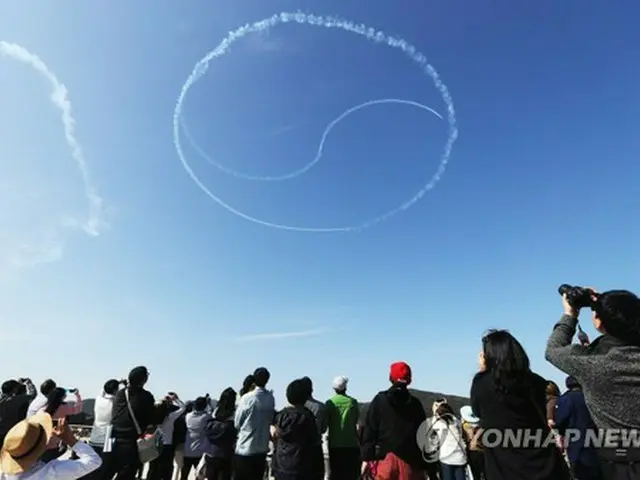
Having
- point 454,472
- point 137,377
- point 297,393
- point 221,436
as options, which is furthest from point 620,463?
point 221,436

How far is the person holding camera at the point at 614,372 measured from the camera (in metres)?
2.40

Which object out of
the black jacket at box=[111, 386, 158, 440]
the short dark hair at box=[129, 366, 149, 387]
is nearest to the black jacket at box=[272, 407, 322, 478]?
the black jacket at box=[111, 386, 158, 440]

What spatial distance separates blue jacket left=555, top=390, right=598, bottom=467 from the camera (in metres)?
4.82

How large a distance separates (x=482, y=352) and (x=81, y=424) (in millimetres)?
17701

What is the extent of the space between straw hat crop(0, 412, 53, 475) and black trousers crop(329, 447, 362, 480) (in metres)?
4.83

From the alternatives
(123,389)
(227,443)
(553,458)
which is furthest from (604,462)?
(227,443)

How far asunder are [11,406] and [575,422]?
26.6 feet

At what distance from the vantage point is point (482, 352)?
142 inches

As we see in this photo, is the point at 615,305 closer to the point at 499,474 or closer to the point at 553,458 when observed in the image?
the point at 553,458

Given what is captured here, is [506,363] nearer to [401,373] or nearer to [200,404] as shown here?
[401,373]

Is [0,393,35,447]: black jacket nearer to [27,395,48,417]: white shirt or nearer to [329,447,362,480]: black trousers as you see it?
[27,395,48,417]: white shirt

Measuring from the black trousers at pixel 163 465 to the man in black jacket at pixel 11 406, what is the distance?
2269 mm

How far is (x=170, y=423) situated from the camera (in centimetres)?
830

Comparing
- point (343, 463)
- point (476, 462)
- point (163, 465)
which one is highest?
point (476, 462)
